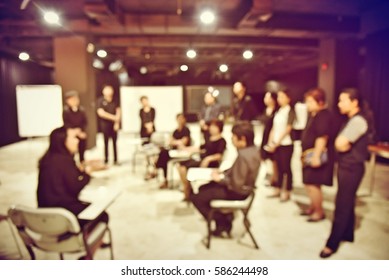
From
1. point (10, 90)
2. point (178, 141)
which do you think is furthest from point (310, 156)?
point (10, 90)

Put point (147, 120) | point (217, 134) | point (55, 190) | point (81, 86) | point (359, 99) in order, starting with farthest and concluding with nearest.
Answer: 1. point (81, 86)
2. point (147, 120)
3. point (217, 134)
4. point (359, 99)
5. point (55, 190)

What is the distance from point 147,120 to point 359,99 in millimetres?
3716

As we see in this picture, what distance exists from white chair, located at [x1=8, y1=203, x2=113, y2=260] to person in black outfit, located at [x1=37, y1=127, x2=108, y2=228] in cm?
11

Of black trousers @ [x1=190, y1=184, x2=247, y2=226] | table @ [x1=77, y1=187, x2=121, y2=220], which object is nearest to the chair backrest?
table @ [x1=77, y1=187, x2=121, y2=220]

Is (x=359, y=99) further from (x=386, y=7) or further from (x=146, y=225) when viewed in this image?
(x=386, y=7)

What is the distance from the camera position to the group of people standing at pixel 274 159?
7.72ft

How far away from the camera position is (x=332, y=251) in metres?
2.84

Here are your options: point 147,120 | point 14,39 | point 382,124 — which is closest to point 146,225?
point 147,120

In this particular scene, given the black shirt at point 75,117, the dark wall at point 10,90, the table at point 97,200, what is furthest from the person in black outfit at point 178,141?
the dark wall at point 10,90

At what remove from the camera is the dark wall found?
9.20 metres

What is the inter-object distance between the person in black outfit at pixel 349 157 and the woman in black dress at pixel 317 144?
56 centimetres

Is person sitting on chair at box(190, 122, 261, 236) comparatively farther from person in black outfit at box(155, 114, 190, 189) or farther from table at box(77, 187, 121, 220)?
person in black outfit at box(155, 114, 190, 189)

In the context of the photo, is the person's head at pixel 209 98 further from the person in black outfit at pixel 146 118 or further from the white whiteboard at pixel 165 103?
the white whiteboard at pixel 165 103

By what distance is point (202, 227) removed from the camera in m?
3.49
